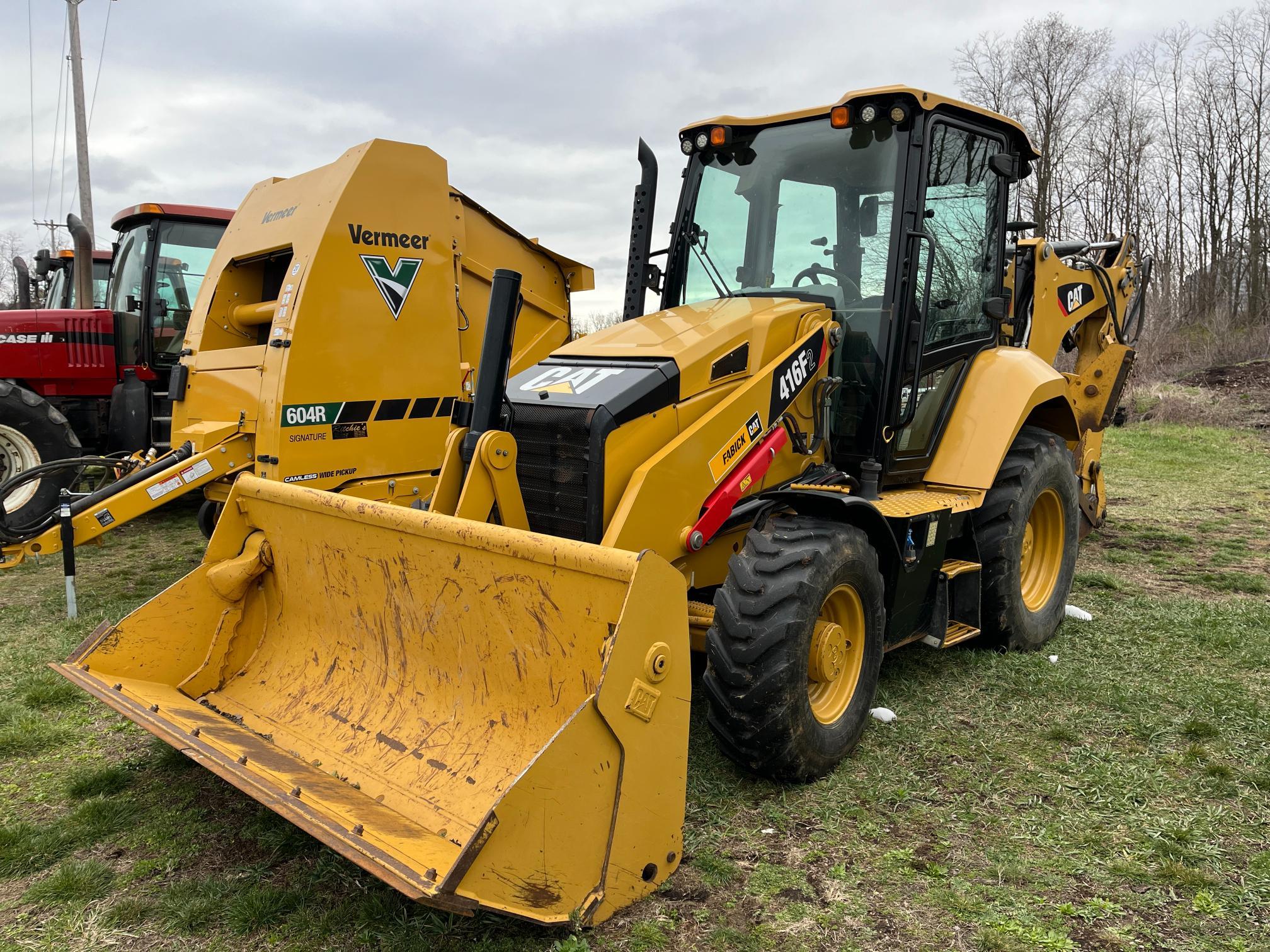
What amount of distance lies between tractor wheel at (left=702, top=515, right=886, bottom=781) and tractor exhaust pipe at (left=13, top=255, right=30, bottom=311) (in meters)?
8.92

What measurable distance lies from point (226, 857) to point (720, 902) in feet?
5.36

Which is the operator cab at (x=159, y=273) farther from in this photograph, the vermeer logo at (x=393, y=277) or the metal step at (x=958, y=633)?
the metal step at (x=958, y=633)

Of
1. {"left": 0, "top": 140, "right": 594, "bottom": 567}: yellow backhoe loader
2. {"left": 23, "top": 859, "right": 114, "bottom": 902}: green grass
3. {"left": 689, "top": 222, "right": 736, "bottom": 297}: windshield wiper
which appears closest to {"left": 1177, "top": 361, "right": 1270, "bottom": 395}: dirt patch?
{"left": 0, "top": 140, "right": 594, "bottom": 567}: yellow backhoe loader

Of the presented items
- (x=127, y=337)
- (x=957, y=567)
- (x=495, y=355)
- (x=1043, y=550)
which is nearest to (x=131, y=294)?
(x=127, y=337)

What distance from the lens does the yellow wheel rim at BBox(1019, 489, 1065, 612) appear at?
5.28 m

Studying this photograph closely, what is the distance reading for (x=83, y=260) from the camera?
Result: 27.5ft

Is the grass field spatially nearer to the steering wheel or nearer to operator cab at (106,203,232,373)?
the steering wheel

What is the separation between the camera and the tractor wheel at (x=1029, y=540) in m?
4.71

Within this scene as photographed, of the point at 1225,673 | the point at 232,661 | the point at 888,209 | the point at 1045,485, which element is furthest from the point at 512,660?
the point at 1225,673

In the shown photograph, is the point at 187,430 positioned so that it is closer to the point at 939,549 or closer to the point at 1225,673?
the point at 939,549

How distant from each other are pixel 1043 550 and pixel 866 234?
2.32m

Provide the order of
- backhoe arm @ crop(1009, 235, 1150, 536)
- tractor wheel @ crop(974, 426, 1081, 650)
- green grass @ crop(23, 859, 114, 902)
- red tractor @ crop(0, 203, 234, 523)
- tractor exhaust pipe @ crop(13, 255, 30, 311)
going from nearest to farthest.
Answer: green grass @ crop(23, 859, 114, 902) → tractor wheel @ crop(974, 426, 1081, 650) → backhoe arm @ crop(1009, 235, 1150, 536) → red tractor @ crop(0, 203, 234, 523) → tractor exhaust pipe @ crop(13, 255, 30, 311)

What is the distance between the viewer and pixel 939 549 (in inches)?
170

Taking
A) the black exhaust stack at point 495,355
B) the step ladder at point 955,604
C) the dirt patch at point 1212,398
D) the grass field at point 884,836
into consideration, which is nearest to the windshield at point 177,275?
the grass field at point 884,836
